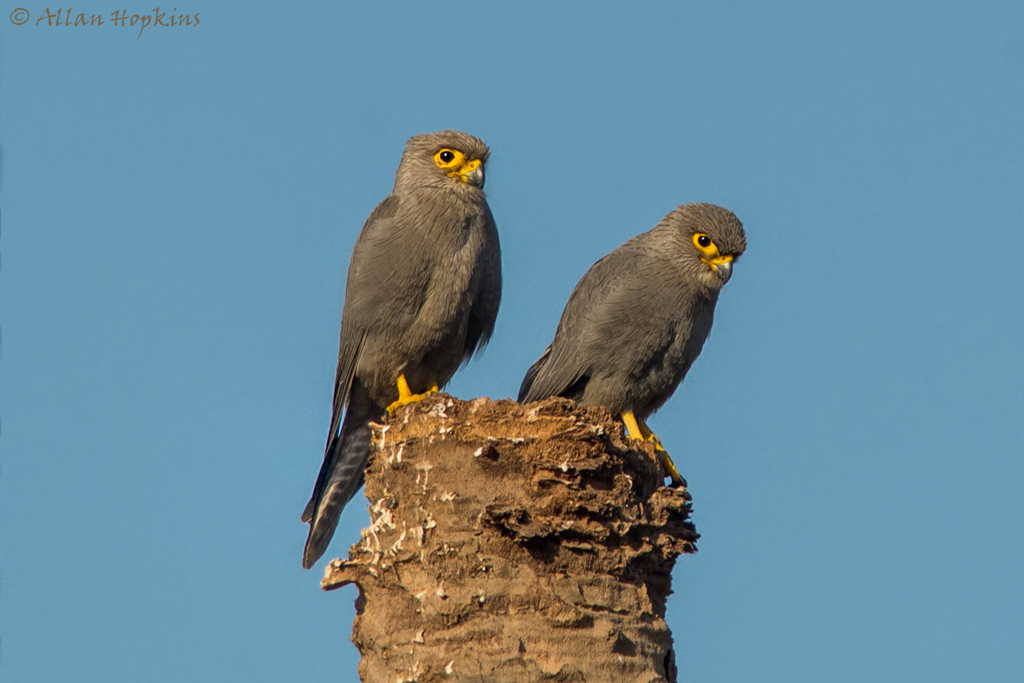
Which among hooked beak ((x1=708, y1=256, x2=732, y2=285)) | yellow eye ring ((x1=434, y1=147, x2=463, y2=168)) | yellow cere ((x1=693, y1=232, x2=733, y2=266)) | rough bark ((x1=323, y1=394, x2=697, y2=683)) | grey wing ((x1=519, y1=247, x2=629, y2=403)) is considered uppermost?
yellow eye ring ((x1=434, y1=147, x2=463, y2=168))

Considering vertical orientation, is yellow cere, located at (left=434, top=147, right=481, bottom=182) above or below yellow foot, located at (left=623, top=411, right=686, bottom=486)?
above

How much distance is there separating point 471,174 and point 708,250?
70.1 inches

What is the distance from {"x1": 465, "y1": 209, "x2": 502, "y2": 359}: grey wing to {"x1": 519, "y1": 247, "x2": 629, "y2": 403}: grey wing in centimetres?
49

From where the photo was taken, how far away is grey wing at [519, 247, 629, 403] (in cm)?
896

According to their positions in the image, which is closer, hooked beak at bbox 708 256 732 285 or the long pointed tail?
the long pointed tail

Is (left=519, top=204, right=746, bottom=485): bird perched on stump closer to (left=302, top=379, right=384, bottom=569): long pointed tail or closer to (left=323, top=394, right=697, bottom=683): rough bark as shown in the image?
(left=302, top=379, right=384, bottom=569): long pointed tail

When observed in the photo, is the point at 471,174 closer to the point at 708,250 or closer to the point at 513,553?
the point at 708,250

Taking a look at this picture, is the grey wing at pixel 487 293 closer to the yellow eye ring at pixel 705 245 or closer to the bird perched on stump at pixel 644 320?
the bird perched on stump at pixel 644 320

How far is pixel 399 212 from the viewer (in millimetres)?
8992

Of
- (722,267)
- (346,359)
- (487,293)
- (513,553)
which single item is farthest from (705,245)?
Answer: (513,553)

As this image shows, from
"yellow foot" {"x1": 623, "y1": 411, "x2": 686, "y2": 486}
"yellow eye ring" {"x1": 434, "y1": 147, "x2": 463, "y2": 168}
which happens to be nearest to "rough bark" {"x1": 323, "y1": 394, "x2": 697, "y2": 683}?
"yellow foot" {"x1": 623, "y1": 411, "x2": 686, "y2": 486}

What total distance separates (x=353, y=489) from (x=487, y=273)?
187 centimetres

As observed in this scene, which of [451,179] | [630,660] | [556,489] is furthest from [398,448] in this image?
[451,179]

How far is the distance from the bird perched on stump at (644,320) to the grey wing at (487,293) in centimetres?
53
